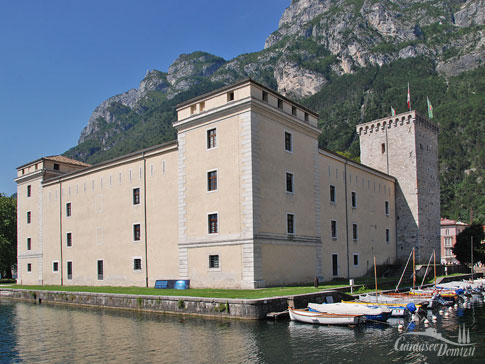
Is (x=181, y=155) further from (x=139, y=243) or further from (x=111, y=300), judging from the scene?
(x=111, y=300)

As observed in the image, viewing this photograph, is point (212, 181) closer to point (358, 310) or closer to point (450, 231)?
point (358, 310)

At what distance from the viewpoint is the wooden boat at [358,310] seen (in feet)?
72.5

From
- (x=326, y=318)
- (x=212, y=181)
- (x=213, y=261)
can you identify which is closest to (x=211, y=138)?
(x=212, y=181)

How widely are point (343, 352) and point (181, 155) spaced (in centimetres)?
2139

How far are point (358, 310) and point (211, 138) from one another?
15915 millimetres

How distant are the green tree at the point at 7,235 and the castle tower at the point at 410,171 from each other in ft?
159

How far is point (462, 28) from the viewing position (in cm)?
19375

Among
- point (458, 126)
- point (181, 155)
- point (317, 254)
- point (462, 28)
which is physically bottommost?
point (317, 254)

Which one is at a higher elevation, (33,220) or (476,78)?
(476,78)

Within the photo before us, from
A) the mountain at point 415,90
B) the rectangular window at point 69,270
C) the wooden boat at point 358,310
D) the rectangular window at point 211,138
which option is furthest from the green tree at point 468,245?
the mountain at point 415,90

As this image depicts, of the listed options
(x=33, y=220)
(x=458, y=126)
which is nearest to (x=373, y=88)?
(x=458, y=126)

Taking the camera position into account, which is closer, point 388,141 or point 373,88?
point 388,141

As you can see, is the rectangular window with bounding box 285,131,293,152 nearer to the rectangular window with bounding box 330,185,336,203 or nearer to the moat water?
the rectangular window with bounding box 330,185,336,203

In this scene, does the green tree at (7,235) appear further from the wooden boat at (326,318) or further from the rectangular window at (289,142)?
the wooden boat at (326,318)
